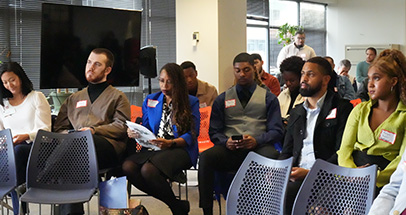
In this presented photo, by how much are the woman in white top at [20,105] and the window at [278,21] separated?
24.1 feet

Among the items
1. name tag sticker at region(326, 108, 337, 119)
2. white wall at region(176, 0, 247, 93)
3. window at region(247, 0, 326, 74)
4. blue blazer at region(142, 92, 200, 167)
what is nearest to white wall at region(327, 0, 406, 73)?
window at region(247, 0, 326, 74)

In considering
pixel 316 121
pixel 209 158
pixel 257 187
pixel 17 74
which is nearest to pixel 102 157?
pixel 209 158

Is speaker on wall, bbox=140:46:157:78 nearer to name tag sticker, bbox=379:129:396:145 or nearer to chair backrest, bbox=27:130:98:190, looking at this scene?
chair backrest, bbox=27:130:98:190

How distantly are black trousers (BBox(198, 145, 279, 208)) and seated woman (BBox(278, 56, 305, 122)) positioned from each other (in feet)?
2.19

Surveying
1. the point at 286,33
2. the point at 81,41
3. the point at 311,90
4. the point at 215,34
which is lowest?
the point at 311,90

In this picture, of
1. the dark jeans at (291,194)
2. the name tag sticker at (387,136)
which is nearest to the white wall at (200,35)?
the dark jeans at (291,194)

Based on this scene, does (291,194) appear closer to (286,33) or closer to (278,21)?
(286,33)

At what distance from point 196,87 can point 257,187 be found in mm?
2575

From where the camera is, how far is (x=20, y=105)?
13.7 feet

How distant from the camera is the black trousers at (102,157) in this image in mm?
3756

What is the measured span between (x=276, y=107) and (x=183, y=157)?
2.80 feet

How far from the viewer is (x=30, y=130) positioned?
4145 mm

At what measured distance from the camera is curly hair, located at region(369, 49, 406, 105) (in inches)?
Result: 114

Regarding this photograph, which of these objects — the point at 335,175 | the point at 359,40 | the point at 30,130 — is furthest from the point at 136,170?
the point at 359,40
